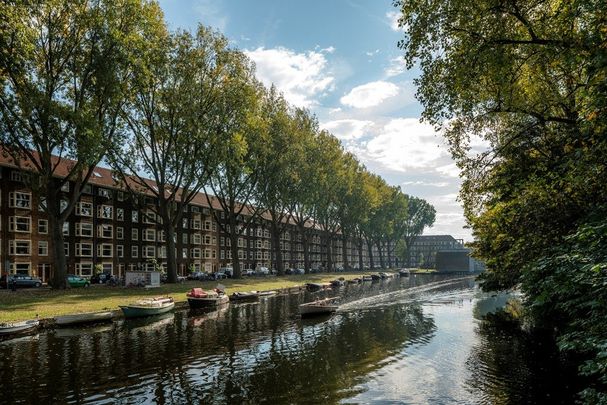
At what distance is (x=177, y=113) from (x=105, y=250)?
34.0m

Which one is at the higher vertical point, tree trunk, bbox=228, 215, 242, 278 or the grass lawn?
tree trunk, bbox=228, 215, 242, 278

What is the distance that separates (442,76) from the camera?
20.2 metres

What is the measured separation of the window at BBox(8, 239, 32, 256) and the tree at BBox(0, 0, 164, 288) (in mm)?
20405

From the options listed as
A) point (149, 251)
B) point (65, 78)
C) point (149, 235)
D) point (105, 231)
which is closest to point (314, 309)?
point (65, 78)

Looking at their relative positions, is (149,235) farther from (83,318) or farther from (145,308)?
(83,318)

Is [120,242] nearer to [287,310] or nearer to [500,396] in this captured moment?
[287,310]

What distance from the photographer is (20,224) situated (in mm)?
59000

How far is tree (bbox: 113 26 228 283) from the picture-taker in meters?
47.6

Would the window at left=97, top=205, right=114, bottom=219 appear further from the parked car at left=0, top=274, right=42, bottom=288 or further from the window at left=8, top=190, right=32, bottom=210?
the parked car at left=0, top=274, right=42, bottom=288

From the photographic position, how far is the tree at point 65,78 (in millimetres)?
36938

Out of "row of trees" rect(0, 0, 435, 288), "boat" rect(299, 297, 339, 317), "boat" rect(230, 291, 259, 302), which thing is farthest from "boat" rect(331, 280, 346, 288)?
"boat" rect(299, 297, 339, 317)

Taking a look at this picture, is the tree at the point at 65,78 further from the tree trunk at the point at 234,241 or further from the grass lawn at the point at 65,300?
the tree trunk at the point at 234,241

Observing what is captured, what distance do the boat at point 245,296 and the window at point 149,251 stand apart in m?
35.7

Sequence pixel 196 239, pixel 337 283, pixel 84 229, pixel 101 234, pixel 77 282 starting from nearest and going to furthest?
pixel 77 282 → pixel 84 229 → pixel 101 234 → pixel 337 283 → pixel 196 239
